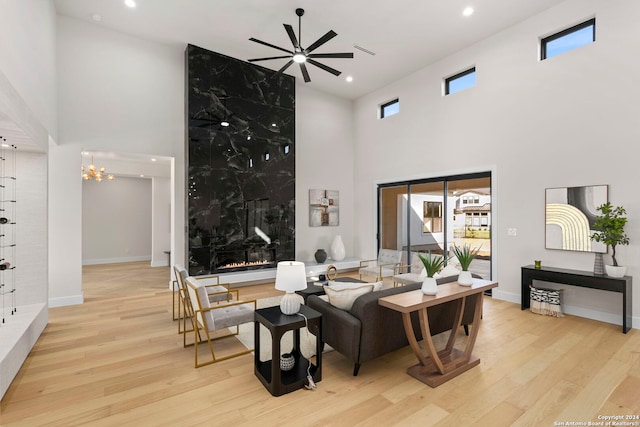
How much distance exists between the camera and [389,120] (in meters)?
7.62

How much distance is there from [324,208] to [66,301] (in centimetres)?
557

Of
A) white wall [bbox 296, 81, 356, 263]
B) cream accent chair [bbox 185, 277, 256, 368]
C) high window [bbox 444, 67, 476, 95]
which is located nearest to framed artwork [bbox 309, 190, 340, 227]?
white wall [bbox 296, 81, 356, 263]

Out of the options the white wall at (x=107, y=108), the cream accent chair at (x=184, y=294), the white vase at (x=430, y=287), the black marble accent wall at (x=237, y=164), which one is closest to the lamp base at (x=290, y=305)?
the white vase at (x=430, y=287)

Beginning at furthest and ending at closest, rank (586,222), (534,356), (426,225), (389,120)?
(389,120) < (426,225) < (586,222) < (534,356)

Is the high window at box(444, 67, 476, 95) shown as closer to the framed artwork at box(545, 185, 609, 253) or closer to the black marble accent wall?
the framed artwork at box(545, 185, 609, 253)

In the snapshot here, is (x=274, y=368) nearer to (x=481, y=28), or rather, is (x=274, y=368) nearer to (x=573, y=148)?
(x=573, y=148)

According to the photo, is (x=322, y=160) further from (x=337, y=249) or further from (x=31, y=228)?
(x=31, y=228)

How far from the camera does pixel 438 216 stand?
22.0ft

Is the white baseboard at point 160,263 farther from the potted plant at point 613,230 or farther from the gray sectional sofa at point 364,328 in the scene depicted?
the potted plant at point 613,230

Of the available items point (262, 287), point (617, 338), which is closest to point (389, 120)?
point (262, 287)

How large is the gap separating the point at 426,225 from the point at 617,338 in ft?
12.2

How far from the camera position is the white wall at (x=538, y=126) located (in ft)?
13.6

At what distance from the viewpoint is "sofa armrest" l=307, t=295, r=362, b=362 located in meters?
2.73

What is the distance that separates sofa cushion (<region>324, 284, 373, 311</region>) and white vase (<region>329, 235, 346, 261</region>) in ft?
16.1
